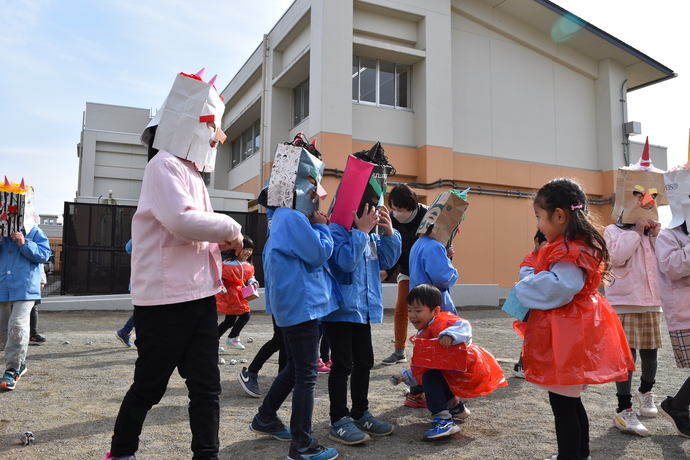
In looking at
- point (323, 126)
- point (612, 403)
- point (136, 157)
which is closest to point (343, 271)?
point (612, 403)

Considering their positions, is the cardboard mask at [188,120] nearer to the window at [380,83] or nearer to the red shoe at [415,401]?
the red shoe at [415,401]

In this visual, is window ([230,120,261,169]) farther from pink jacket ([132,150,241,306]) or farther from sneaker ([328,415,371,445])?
pink jacket ([132,150,241,306])

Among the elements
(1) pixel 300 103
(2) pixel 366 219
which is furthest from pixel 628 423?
(1) pixel 300 103

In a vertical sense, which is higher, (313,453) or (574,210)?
(574,210)

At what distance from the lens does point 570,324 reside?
8.67ft

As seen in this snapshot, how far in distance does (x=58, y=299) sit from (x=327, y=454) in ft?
36.4

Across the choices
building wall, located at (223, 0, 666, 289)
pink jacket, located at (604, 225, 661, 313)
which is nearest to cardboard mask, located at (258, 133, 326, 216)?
pink jacket, located at (604, 225, 661, 313)

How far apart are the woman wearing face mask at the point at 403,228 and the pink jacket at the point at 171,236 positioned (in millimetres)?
2481

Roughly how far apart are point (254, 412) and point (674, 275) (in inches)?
127

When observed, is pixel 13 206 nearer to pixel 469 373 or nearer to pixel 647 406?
pixel 469 373

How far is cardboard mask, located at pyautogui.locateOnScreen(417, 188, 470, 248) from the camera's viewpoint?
4297 millimetres

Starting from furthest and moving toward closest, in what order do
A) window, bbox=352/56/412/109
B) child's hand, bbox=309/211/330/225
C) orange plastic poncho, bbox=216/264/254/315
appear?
1. window, bbox=352/56/412/109
2. orange plastic poncho, bbox=216/264/254/315
3. child's hand, bbox=309/211/330/225

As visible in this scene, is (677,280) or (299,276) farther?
(677,280)

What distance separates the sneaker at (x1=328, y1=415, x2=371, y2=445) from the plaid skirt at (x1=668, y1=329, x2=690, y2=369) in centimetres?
224
